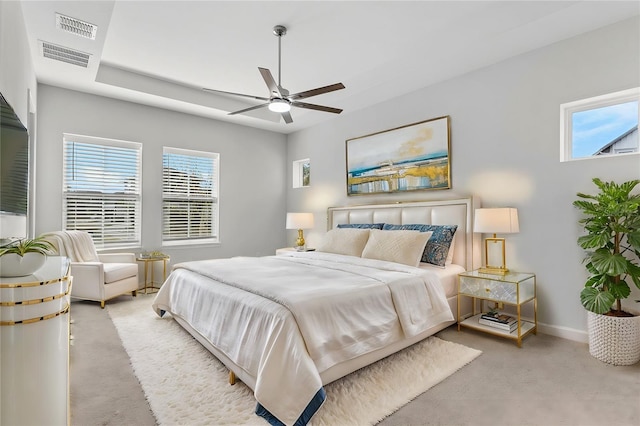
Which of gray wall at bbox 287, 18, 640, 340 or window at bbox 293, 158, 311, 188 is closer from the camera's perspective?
gray wall at bbox 287, 18, 640, 340

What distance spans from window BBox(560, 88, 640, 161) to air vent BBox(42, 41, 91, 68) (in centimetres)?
476

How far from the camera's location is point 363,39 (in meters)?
3.31

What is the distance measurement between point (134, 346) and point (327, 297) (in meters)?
1.87

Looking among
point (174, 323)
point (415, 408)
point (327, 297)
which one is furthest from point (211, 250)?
point (415, 408)

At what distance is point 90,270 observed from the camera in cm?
391

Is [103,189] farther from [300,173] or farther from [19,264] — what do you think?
[19,264]

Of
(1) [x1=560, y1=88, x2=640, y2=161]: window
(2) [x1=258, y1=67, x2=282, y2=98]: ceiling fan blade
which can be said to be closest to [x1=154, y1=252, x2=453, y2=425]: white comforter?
(2) [x1=258, y1=67, x2=282, y2=98]: ceiling fan blade

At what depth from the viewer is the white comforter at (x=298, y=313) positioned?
1.81m

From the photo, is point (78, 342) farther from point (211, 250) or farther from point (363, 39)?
point (363, 39)

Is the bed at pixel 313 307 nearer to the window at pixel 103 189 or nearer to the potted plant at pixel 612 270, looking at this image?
the potted plant at pixel 612 270

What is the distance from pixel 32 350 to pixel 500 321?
326 cm

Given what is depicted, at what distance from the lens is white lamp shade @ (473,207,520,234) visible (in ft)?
10.0

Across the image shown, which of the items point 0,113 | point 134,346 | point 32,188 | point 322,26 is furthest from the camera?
point 32,188

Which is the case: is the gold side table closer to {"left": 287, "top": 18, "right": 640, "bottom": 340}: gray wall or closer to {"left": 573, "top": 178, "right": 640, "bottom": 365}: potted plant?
{"left": 287, "top": 18, "right": 640, "bottom": 340}: gray wall
